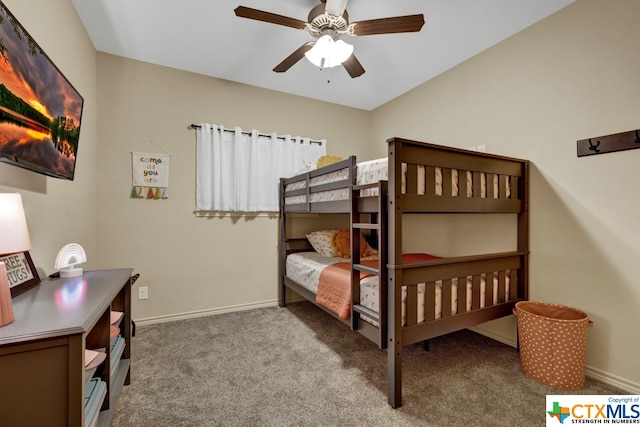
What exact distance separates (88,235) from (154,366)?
1.22m

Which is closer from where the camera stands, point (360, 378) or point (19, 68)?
point (19, 68)

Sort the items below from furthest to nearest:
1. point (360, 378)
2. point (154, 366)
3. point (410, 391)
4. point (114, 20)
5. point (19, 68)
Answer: point (114, 20) → point (154, 366) → point (360, 378) → point (410, 391) → point (19, 68)

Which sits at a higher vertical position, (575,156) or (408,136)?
(408,136)

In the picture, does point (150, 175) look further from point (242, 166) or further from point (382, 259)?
point (382, 259)

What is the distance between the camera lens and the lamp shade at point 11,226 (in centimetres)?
103

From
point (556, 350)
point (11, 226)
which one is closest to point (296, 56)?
point (11, 226)

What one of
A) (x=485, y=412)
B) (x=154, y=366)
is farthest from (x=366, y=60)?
(x=154, y=366)

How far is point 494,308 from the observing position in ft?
6.56

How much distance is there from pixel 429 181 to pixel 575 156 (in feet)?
3.70

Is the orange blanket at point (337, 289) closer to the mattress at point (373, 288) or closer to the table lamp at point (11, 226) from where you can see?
the mattress at point (373, 288)

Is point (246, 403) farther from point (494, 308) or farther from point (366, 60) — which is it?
point (366, 60)

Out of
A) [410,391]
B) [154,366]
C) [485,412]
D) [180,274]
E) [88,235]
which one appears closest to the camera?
[485,412]

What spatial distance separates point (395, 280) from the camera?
1563 millimetres

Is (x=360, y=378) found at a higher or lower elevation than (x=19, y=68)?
lower
